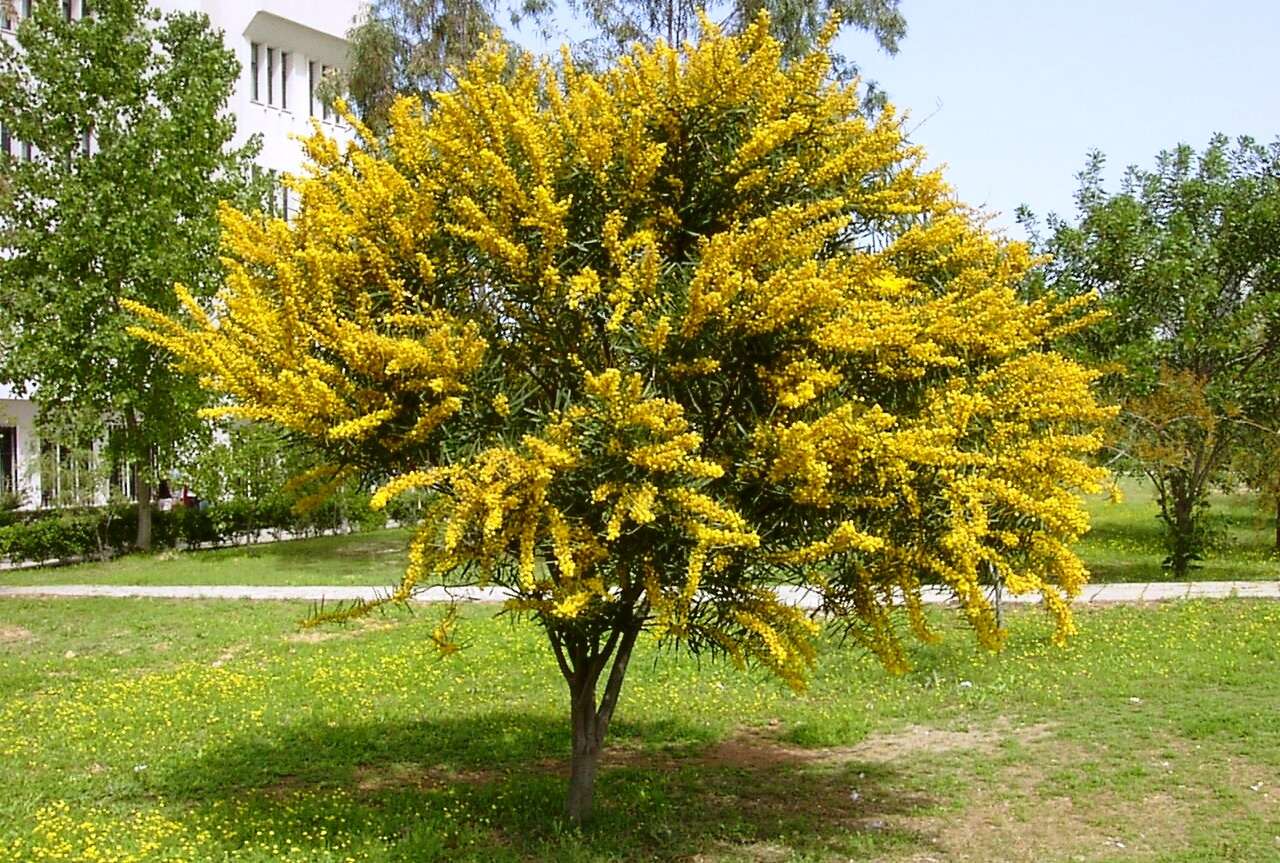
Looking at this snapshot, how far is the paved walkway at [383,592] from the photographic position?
15.1 m

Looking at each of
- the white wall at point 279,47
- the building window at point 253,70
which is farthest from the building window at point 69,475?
the building window at point 253,70

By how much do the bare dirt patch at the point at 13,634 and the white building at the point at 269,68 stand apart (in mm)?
14345

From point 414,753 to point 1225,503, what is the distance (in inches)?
1080

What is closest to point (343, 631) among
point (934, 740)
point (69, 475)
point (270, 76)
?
point (934, 740)

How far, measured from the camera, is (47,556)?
22703 mm

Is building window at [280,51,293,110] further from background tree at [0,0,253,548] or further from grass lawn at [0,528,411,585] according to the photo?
grass lawn at [0,528,411,585]

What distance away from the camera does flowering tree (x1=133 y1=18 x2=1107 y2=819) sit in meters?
5.46

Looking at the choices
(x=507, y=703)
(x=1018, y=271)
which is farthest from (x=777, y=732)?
(x=1018, y=271)

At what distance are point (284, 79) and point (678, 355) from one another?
3081 cm

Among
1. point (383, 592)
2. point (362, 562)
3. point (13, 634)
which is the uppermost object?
point (362, 562)

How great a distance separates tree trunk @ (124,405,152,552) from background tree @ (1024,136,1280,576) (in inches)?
608

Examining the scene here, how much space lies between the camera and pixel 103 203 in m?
21.4

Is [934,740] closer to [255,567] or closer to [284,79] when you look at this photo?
[255,567]

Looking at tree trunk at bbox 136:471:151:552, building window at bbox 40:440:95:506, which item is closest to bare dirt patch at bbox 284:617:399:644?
tree trunk at bbox 136:471:151:552
